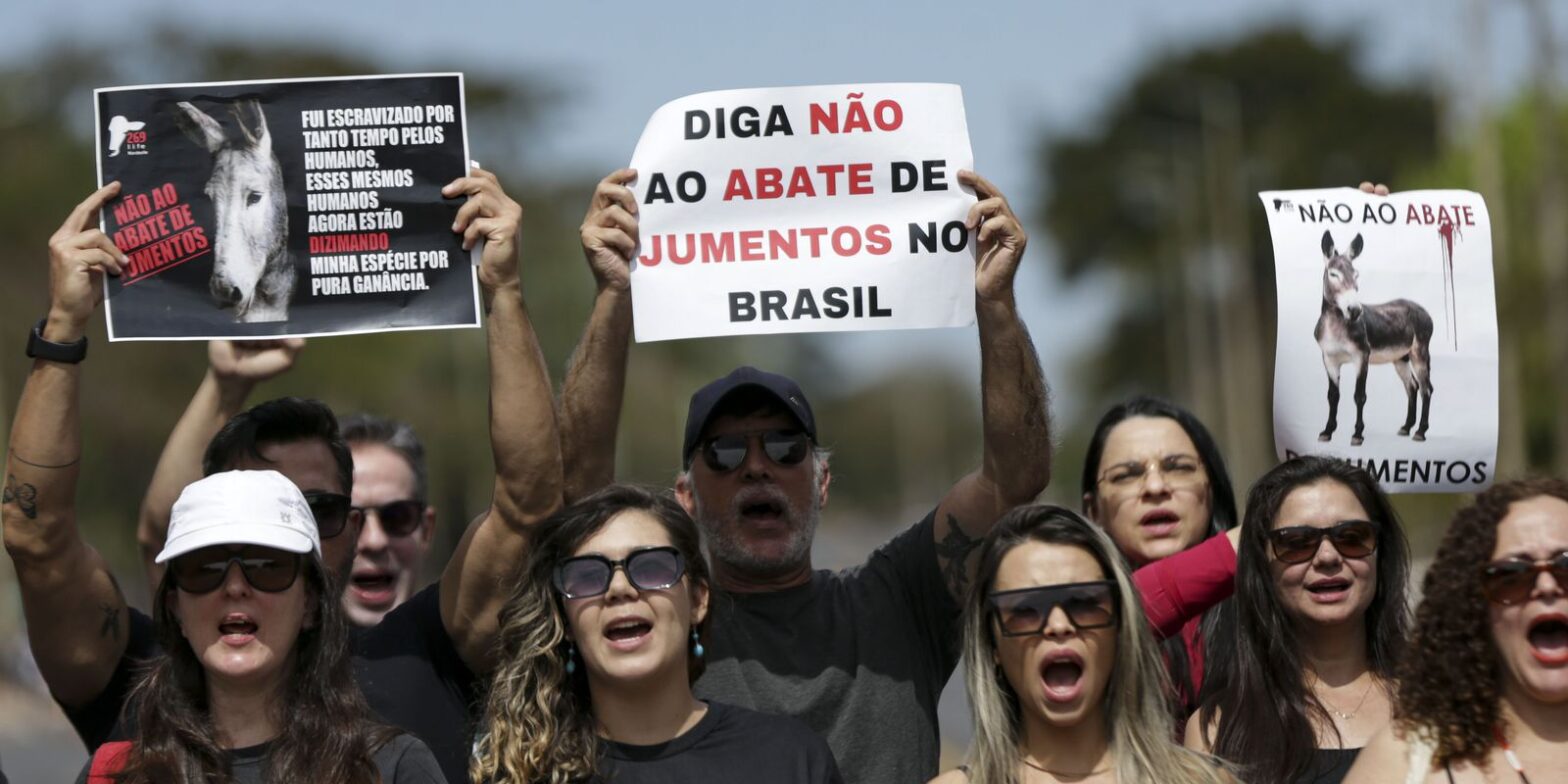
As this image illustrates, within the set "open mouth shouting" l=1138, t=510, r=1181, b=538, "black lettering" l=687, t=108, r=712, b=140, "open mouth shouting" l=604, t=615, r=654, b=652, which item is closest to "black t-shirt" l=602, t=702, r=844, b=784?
"open mouth shouting" l=604, t=615, r=654, b=652

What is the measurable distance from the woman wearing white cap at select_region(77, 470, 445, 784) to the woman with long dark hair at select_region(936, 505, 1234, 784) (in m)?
1.26

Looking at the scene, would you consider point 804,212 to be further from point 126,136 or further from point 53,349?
point 53,349

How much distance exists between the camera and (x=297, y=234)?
6.00 metres

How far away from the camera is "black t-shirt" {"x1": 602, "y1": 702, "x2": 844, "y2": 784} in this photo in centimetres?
496

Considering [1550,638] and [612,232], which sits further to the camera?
[612,232]

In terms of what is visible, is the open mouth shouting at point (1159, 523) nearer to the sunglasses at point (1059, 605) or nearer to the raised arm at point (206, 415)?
the sunglasses at point (1059, 605)

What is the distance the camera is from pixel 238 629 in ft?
16.1

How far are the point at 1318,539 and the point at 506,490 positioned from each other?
2.05 metres

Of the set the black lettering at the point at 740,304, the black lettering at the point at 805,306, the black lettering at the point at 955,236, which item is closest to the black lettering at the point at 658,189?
the black lettering at the point at 740,304

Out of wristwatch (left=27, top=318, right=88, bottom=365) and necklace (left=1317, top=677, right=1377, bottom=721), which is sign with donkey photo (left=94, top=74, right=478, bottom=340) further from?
necklace (left=1317, top=677, right=1377, bottom=721)

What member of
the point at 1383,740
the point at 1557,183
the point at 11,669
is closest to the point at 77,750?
the point at 11,669

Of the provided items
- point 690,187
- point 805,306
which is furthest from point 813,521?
point 690,187

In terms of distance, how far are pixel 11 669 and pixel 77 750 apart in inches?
591

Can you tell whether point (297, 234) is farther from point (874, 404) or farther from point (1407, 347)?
point (874, 404)
